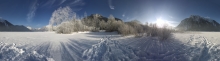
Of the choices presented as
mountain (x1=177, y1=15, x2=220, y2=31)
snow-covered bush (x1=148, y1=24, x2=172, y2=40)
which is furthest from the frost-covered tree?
mountain (x1=177, y1=15, x2=220, y2=31)

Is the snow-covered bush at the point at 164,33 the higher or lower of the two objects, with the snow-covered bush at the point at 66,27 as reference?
lower

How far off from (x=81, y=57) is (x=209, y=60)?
1693mm

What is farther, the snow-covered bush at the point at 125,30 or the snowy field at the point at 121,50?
the snow-covered bush at the point at 125,30

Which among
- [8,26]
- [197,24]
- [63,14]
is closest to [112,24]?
[63,14]

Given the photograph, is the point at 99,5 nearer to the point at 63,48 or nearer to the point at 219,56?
the point at 63,48

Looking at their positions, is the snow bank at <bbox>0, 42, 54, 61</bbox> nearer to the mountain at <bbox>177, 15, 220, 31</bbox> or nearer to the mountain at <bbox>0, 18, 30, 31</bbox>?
the mountain at <bbox>0, 18, 30, 31</bbox>

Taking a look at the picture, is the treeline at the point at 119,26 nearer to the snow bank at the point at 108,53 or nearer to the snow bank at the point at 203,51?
the snow bank at the point at 108,53

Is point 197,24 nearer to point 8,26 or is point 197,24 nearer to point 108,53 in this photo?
point 108,53

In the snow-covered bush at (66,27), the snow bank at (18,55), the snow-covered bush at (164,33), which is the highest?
the snow-covered bush at (66,27)

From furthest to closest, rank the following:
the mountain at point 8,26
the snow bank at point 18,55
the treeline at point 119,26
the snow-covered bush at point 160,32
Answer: the mountain at point 8,26 < the snow-covered bush at point 160,32 < the treeline at point 119,26 < the snow bank at point 18,55

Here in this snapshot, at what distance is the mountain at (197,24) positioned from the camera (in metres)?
2.25

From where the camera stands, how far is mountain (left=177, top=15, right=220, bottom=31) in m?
2.25

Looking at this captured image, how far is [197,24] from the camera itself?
7.43 feet

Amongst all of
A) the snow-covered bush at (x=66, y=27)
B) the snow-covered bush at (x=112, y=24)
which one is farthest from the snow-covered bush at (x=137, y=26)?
the snow-covered bush at (x=66, y=27)
